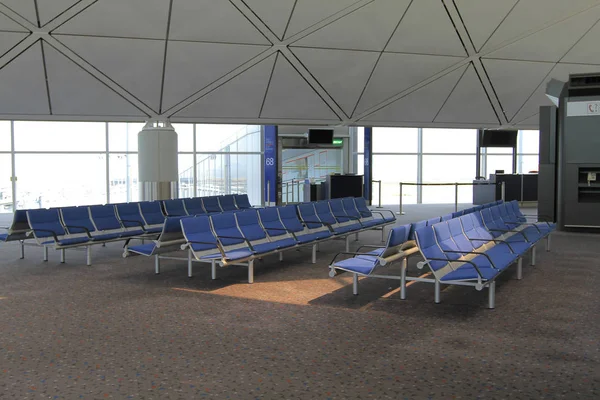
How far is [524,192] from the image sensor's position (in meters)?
23.6

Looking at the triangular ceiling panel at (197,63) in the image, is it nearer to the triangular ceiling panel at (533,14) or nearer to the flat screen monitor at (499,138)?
the triangular ceiling panel at (533,14)

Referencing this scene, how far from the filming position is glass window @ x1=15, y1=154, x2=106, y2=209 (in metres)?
21.0

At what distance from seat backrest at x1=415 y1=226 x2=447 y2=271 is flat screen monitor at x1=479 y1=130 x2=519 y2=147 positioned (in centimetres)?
1506

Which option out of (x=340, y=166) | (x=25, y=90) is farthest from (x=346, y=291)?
(x=340, y=166)

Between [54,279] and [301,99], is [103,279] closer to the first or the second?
[54,279]

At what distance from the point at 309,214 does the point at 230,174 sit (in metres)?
13.3

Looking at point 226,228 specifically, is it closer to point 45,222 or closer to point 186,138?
point 45,222

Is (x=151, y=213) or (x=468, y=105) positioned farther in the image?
(x=468, y=105)

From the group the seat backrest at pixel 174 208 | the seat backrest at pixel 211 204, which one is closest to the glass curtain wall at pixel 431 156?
the seat backrest at pixel 211 204

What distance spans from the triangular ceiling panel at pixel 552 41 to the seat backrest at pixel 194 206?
8.85 metres

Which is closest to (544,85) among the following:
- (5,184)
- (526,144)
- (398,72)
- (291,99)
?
(398,72)

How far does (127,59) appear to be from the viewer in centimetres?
1369

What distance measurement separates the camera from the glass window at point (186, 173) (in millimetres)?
22641

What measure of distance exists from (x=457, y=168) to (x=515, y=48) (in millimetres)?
11716
